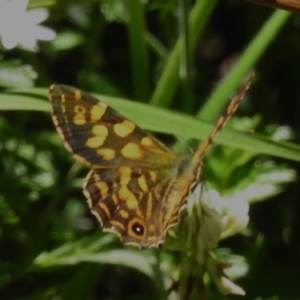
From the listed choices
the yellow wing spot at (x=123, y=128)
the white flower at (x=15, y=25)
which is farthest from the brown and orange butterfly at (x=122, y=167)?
the white flower at (x=15, y=25)

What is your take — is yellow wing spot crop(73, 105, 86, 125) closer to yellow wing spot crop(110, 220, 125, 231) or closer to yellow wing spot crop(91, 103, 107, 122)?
yellow wing spot crop(91, 103, 107, 122)

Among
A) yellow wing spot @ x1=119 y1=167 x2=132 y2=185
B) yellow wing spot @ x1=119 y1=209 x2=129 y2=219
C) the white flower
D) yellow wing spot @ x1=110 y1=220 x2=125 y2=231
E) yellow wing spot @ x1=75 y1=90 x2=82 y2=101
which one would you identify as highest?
the white flower

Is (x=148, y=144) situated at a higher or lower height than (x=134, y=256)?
higher

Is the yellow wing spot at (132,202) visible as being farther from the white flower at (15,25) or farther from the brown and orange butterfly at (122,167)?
the white flower at (15,25)

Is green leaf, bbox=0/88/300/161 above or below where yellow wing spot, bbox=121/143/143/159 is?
above

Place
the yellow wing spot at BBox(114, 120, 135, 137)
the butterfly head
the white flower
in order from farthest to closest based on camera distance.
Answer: the white flower → the yellow wing spot at BBox(114, 120, 135, 137) → the butterfly head

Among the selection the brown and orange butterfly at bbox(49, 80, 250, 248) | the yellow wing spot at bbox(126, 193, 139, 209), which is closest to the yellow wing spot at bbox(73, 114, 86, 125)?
the brown and orange butterfly at bbox(49, 80, 250, 248)

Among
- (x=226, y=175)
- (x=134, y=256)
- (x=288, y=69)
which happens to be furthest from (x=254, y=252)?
(x=288, y=69)

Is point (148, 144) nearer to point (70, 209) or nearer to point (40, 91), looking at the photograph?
point (40, 91)
